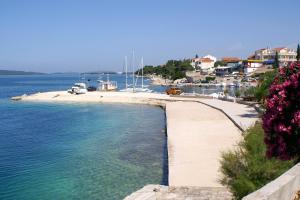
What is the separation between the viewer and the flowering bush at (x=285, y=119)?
21.2 feet

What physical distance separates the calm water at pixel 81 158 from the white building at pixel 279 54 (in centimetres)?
8926

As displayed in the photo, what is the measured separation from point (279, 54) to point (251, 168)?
120 m

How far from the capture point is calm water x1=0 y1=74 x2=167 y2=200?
43.3 feet

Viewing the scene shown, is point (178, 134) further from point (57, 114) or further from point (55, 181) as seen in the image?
point (57, 114)

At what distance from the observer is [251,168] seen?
7.80m

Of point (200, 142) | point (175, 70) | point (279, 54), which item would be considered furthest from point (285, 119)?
point (279, 54)

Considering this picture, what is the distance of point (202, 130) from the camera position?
21516mm

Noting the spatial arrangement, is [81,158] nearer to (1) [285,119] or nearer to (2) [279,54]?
(1) [285,119]

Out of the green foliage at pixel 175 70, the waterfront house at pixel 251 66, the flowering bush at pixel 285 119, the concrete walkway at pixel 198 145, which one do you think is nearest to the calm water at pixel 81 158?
the concrete walkway at pixel 198 145

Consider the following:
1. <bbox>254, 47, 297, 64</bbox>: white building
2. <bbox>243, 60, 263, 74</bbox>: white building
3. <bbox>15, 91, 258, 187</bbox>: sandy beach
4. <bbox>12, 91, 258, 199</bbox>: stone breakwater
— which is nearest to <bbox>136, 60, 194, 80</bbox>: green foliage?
<bbox>243, 60, 263, 74</bbox>: white building

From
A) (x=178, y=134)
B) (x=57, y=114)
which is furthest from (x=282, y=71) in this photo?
(x=57, y=114)

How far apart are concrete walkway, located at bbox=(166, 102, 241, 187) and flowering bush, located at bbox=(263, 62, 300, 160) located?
4.25 metres

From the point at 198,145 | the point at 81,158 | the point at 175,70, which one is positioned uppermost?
the point at 175,70

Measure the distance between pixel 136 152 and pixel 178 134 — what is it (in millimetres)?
3176
